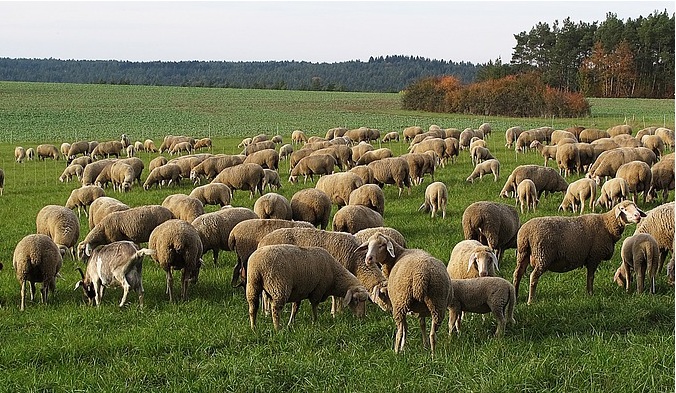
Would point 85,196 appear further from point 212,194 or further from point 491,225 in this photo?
point 491,225

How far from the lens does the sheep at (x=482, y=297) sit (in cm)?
870

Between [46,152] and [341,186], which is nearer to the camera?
[341,186]

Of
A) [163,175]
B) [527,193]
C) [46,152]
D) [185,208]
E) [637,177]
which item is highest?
[637,177]

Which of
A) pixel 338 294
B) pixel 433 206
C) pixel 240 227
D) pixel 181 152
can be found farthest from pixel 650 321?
pixel 181 152

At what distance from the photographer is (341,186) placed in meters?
18.5

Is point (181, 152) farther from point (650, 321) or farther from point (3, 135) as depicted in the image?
point (650, 321)

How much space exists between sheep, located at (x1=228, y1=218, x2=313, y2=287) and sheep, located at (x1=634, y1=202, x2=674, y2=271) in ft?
19.5

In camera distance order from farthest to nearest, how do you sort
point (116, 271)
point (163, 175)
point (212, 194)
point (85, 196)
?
point (163, 175)
point (85, 196)
point (212, 194)
point (116, 271)

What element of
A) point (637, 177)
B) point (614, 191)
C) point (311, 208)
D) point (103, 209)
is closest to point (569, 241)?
point (311, 208)

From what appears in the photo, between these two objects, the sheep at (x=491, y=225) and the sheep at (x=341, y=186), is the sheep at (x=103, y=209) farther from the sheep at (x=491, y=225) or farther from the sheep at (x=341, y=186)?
the sheep at (x=491, y=225)

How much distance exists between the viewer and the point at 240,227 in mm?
12164

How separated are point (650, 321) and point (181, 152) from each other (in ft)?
104

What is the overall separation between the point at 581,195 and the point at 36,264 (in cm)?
1308

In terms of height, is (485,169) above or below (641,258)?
below
